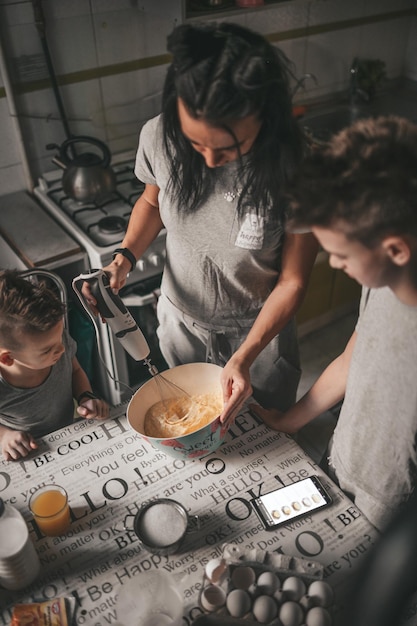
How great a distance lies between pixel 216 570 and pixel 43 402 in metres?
0.73

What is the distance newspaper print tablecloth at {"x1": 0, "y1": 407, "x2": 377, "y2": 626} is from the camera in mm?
985

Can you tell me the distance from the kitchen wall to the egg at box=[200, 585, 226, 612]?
1.88m

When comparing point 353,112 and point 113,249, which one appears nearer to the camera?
point 113,249

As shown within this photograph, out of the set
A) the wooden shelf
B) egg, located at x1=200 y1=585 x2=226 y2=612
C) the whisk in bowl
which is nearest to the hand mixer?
the whisk in bowl

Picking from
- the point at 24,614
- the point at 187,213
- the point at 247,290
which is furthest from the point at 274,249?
the point at 24,614

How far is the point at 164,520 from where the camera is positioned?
1067mm

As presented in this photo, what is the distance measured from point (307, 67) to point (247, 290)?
1.83 meters

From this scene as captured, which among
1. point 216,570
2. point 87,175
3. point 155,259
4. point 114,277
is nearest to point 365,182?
point 216,570

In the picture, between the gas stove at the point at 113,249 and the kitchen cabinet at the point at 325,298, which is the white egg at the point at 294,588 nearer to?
the gas stove at the point at 113,249

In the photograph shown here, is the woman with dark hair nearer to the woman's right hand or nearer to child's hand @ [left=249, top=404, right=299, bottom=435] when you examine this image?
the woman's right hand

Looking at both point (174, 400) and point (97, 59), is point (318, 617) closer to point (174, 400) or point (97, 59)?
point (174, 400)

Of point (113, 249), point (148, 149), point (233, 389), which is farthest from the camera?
point (113, 249)

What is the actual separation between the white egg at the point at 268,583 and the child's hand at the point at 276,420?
391mm

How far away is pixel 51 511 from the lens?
1053mm
